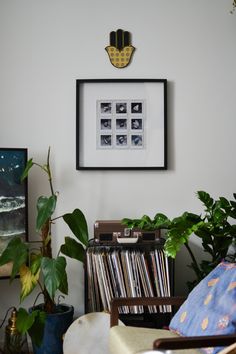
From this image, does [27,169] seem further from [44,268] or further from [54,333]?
[54,333]

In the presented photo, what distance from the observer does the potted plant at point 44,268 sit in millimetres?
2188

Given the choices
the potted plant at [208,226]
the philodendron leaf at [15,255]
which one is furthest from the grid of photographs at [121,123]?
the philodendron leaf at [15,255]

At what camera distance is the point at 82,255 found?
2.33 meters

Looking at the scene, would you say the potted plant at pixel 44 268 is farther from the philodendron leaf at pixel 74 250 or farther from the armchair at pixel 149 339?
the armchair at pixel 149 339

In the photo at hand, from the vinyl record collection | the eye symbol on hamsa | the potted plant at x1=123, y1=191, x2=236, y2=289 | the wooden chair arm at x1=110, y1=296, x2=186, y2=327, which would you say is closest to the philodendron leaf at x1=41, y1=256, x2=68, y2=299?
the vinyl record collection

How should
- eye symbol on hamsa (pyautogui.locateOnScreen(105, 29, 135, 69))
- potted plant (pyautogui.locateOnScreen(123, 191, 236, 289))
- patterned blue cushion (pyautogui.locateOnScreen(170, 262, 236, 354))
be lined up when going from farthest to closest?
eye symbol on hamsa (pyautogui.locateOnScreen(105, 29, 135, 69)) < potted plant (pyautogui.locateOnScreen(123, 191, 236, 289)) < patterned blue cushion (pyautogui.locateOnScreen(170, 262, 236, 354))

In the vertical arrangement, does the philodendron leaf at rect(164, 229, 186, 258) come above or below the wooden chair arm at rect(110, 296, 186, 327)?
above

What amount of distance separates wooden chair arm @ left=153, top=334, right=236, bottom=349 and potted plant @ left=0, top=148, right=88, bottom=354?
2.73 feet

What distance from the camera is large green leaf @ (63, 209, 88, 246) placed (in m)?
2.30

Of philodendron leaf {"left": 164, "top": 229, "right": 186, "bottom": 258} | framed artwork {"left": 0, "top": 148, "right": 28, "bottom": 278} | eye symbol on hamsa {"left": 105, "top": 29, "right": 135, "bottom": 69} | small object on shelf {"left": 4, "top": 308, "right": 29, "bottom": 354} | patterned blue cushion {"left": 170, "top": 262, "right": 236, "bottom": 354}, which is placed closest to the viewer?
patterned blue cushion {"left": 170, "top": 262, "right": 236, "bottom": 354}

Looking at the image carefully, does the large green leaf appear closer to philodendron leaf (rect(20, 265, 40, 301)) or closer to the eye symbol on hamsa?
philodendron leaf (rect(20, 265, 40, 301))

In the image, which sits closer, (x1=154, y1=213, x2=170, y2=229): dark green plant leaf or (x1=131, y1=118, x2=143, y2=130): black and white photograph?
(x1=154, y1=213, x2=170, y2=229): dark green plant leaf

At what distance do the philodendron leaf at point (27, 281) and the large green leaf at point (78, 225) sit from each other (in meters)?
0.31

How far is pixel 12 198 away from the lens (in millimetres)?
2510
